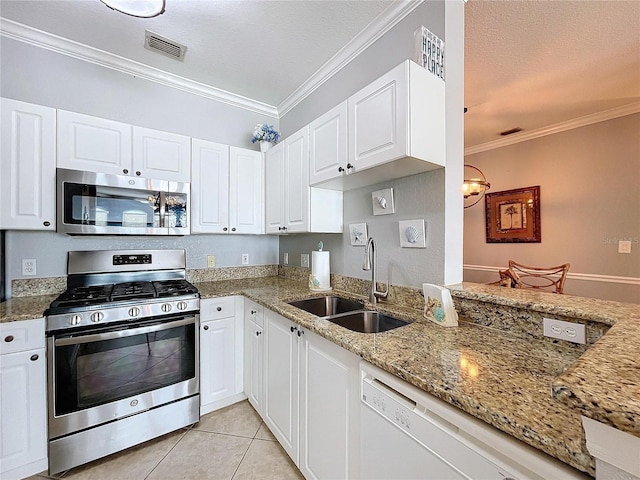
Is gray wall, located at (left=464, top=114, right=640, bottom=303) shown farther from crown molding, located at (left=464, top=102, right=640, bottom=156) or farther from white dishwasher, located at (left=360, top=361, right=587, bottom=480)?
white dishwasher, located at (left=360, top=361, right=587, bottom=480)

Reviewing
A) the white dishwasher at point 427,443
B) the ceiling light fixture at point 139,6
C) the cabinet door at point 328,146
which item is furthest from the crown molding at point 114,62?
the white dishwasher at point 427,443

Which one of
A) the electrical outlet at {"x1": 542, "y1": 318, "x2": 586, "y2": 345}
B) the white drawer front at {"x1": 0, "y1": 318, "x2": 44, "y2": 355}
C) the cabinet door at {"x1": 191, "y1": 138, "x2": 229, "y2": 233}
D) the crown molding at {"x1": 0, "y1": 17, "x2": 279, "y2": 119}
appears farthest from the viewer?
the cabinet door at {"x1": 191, "y1": 138, "x2": 229, "y2": 233}

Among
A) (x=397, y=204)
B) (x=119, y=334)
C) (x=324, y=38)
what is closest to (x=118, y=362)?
(x=119, y=334)

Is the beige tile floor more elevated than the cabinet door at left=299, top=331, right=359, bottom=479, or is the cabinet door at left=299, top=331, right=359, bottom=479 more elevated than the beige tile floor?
the cabinet door at left=299, top=331, right=359, bottom=479

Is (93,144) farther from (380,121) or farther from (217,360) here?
(380,121)

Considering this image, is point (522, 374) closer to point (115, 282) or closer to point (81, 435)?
point (81, 435)

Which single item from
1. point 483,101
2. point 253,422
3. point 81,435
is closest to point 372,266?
point 253,422

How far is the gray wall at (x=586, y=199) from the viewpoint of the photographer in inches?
117

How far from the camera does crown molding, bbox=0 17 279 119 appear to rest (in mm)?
1917

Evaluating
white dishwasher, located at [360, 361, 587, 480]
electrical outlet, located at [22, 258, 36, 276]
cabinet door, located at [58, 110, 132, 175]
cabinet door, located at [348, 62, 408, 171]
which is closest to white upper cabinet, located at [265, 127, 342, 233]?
cabinet door, located at [348, 62, 408, 171]

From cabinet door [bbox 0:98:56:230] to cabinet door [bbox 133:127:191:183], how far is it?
46 cm

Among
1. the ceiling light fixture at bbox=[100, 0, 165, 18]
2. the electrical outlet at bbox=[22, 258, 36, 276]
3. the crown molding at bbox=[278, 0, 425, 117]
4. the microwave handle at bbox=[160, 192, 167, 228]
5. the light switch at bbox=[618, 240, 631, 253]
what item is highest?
the crown molding at bbox=[278, 0, 425, 117]

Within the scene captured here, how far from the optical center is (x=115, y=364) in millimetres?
1667

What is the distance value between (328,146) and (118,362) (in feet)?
6.16
